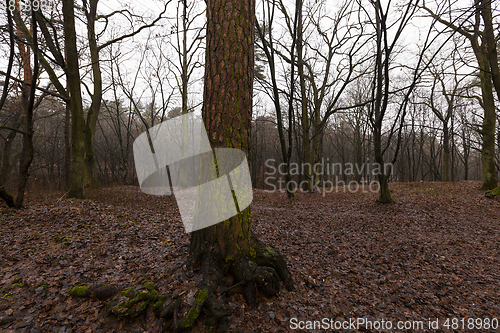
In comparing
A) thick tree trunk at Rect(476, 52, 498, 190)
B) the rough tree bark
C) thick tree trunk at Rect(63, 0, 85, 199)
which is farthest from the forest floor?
thick tree trunk at Rect(476, 52, 498, 190)

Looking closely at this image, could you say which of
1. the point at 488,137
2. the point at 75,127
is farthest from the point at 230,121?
the point at 488,137

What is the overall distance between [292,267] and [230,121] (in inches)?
84.2

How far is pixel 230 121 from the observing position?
2.34 meters

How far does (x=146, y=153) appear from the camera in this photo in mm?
23578

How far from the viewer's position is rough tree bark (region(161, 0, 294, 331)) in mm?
2312

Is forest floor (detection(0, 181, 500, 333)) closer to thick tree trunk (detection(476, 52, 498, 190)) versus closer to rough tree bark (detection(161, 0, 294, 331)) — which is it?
rough tree bark (detection(161, 0, 294, 331))

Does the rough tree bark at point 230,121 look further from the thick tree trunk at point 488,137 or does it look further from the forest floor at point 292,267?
the thick tree trunk at point 488,137

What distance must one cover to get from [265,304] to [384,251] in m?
2.63

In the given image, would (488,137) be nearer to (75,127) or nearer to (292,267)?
(292,267)

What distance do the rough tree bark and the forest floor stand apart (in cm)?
28

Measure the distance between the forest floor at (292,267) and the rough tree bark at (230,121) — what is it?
0.90ft

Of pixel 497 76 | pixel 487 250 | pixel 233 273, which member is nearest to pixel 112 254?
pixel 233 273

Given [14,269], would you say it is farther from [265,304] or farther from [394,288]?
[394,288]

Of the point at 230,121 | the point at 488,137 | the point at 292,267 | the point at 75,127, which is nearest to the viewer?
the point at 230,121
